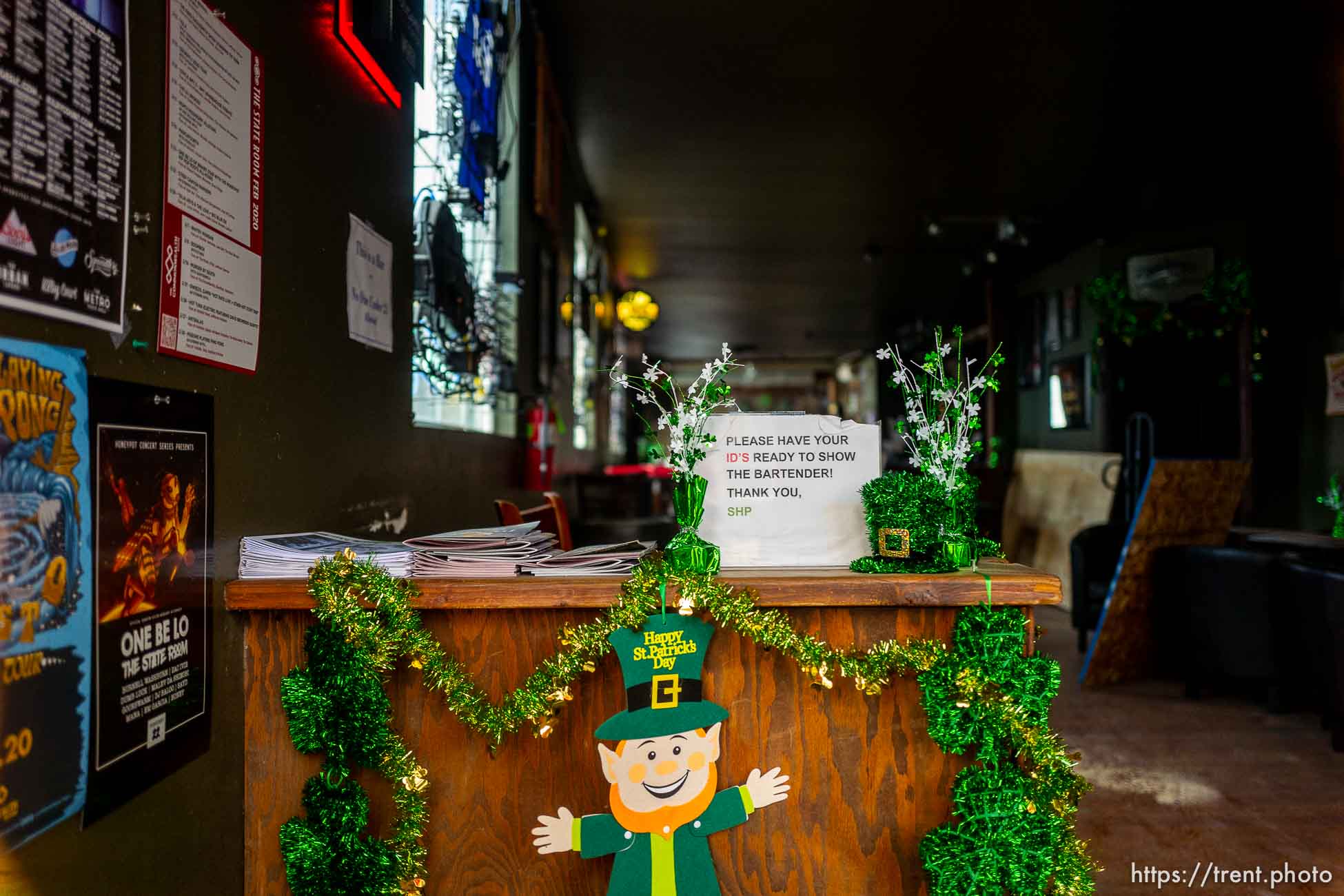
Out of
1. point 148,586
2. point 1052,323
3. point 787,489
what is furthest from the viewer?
point 1052,323

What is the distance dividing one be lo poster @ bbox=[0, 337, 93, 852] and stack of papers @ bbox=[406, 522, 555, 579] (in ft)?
2.08

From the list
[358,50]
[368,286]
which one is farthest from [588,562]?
[358,50]

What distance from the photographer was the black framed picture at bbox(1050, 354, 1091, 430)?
28.2 ft

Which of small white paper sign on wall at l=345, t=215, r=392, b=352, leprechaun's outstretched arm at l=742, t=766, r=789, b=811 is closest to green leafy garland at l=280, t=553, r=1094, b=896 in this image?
leprechaun's outstretched arm at l=742, t=766, r=789, b=811

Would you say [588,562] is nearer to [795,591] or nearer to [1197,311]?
[795,591]

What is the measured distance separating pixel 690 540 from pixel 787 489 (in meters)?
0.32

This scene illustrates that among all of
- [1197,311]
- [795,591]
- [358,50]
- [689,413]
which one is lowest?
[795,591]

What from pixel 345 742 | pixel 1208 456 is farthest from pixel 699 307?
pixel 345 742

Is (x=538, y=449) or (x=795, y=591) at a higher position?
(x=538, y=449)

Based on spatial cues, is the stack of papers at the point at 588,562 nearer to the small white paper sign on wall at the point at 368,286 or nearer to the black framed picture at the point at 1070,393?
the small white paper sign on wall at the point at 368,286

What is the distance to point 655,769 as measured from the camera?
1796 millimetres

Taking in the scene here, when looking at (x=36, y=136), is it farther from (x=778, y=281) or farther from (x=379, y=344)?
(x=778, y=281)

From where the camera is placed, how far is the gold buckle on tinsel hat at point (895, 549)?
6.23 feet

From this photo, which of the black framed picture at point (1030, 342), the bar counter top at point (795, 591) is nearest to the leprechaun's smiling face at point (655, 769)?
the bar counter top at point (795, 591)
